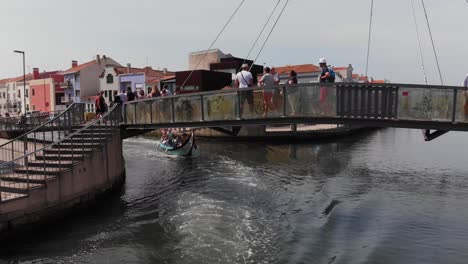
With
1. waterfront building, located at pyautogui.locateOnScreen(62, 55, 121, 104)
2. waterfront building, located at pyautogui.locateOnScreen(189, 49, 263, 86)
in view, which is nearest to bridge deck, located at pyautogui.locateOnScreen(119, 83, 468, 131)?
waterfront building, located at pyautogui.locateOnScreen(189, 49, 263, 86)

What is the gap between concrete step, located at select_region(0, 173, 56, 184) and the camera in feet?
49.6

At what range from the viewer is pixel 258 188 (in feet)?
75.9

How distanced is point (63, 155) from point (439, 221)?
48.5ft

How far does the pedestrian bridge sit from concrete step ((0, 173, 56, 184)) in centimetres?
577

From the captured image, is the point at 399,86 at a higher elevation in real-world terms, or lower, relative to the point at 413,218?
higher

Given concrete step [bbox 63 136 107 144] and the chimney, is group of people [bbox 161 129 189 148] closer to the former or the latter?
concrete step [bbox 63 136 107 144]

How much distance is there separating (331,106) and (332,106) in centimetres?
4

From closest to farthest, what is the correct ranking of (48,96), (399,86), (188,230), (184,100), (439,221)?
(399,86)
(188,230)
(439,221)
(184,100)
(48,96)

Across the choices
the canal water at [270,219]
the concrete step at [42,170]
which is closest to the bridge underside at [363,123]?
the canal water at [270,219]

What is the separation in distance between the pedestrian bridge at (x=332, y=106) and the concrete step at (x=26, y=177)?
577 cm

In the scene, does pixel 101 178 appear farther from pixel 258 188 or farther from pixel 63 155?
pixel 258 188

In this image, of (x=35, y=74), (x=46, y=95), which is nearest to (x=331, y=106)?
(x=46, y=95)

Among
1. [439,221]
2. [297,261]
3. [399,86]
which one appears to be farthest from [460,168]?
[297,261]

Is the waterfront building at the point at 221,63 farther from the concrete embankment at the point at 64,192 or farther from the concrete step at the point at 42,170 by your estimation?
the concrete step at the point at 42,170
